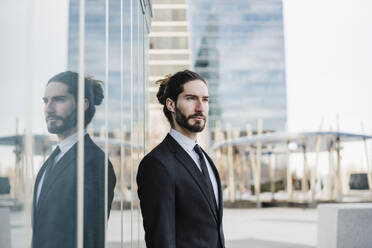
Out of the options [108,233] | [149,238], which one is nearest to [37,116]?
[149,238]

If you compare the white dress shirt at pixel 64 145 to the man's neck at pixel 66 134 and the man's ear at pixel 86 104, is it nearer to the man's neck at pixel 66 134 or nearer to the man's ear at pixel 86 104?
the man's neck at pixel 66 134

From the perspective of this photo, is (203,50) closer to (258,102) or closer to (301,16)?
(258,102)

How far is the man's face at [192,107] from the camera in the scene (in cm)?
220

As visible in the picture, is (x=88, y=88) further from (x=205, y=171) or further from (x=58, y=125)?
(x=205, y=171)

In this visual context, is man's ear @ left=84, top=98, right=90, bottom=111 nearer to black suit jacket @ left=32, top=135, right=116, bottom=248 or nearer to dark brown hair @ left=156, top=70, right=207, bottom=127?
black suit jacket @ left=32, top=135, right=116, bottom=248

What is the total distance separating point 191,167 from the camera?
2.09m

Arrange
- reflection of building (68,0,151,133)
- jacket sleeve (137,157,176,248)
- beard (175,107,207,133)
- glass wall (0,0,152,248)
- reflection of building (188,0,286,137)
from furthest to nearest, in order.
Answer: reflection of building (188,0,286,137)
beard (175,107,207,133)
jacket sleeve (137,157,176,248)
reflection of building (68,0,151,133)
glass wall (0,0,152,248)

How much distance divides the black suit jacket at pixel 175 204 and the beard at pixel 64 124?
1.97 ft

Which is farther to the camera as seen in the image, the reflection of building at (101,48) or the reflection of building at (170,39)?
the reflection of building at (170,39)

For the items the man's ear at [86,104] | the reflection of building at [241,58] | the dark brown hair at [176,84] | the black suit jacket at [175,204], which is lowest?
the black suit jacket at [175,204]

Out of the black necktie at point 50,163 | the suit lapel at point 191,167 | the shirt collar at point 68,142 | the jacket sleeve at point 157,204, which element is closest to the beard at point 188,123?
the suit lapel at point 191,167

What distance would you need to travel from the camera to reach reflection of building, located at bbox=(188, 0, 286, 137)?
5000cm

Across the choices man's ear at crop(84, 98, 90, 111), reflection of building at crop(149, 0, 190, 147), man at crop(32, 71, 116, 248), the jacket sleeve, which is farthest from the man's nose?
reflection of building at crop(149, 0, 190, 147)

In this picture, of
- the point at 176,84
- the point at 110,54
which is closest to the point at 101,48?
the point at 110,54
